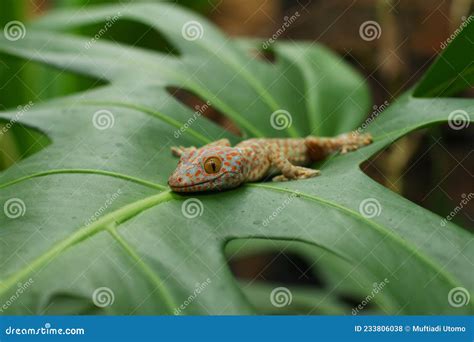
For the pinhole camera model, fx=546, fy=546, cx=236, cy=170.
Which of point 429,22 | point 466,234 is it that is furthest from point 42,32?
point 429,22

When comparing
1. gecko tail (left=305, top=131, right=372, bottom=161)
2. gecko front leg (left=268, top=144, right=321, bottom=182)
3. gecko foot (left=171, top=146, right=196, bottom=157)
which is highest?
gecko tail (left=305, top=131, right=372, bottom=161)

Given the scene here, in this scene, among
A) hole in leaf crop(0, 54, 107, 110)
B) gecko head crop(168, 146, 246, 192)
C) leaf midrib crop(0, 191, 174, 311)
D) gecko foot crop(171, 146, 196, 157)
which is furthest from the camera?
hole in leaf crop(0, 54, 107, 110)

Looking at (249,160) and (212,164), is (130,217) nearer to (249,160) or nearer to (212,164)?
(212,164)

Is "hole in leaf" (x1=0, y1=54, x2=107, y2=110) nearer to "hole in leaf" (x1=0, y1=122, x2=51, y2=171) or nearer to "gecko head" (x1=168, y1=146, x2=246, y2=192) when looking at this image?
"hole in leaf" (x1=0, y1=122, x2=51, y2=171)

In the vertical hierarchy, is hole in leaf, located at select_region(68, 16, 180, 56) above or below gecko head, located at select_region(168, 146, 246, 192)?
above

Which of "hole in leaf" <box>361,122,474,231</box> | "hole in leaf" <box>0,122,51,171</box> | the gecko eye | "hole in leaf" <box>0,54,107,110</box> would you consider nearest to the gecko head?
the gecko eye

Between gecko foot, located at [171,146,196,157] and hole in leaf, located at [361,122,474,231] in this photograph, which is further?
hole in leaf, located at [361,122,474,231]

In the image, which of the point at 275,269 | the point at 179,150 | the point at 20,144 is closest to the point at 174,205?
the point at 179,150

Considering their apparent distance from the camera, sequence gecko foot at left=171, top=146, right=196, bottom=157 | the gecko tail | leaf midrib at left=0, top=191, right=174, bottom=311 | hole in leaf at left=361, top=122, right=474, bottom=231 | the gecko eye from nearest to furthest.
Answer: leaf midrib at left=0, top=191, right=174, bottom=311, the gecko eye, gecko foot at left=171, top=146, right=196, bottom=157, the gecko tail, hole in leaf at left=361, top=122, right=474, bottom=231
